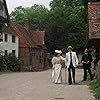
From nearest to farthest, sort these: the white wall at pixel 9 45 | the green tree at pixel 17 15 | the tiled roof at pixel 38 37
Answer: the white wall at pixel 9 45
the tiled roof at pixel 38 37
the green tree at pixel 17 15

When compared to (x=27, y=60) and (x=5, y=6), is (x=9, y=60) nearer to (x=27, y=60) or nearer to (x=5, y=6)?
(x=5, y=6)

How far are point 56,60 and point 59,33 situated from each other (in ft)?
184

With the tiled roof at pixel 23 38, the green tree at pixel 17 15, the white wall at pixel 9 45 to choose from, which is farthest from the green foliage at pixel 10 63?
the green tree at pixel 17 15

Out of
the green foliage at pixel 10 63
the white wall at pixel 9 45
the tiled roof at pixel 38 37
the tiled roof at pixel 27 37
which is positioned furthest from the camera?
the tiled roof at pixel 38 37

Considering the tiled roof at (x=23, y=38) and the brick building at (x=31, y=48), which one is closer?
the brick building at (x=31, y=48)

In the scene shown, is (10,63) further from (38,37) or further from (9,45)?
(38,37)

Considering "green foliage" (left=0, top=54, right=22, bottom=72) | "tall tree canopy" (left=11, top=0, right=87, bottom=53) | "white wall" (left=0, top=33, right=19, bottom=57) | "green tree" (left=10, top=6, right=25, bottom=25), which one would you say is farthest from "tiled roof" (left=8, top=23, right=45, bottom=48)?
"green tree" (left=10, top=6, right=25, bottom=25)

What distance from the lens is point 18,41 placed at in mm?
64562

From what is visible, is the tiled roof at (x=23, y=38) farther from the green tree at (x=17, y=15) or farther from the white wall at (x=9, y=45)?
the green tree at (x=17, y=15)

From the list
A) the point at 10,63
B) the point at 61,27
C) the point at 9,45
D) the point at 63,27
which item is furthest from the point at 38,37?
the point at 10,63

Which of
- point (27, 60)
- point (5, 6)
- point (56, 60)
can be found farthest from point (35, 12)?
point (56, 60)

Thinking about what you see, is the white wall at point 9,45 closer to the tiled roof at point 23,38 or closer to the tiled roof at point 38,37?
the tiled roof at point 23,38

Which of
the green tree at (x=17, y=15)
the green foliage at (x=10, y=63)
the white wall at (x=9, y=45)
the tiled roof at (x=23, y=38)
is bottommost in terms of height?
the green foliage at (x=10, y=63)

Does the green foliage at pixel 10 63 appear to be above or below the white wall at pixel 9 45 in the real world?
below
